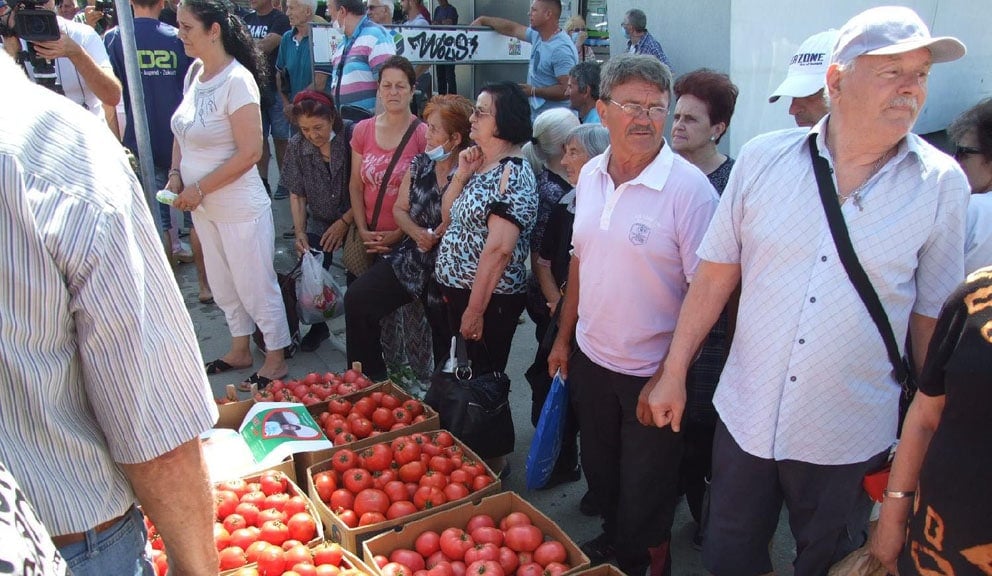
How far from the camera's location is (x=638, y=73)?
2.35m

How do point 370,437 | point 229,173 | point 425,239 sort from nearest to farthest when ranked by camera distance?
point 370,437 < point 425,239 < point 229,173

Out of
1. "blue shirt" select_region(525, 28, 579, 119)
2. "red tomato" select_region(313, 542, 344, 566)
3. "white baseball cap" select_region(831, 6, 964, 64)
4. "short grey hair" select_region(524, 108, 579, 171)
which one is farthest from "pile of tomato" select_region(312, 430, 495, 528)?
"blue shirt" select_region(525, 28, 579, 119)

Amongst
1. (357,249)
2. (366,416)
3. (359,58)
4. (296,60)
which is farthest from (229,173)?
(296,60)

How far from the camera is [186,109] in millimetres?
3957

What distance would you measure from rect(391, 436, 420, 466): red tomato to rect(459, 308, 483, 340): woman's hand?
59 cm

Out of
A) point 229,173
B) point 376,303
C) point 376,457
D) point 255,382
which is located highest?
point 229,173

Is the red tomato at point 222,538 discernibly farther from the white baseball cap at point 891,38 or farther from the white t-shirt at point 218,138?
the white baseball cap at point 891,38

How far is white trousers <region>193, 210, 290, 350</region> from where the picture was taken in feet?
13.4

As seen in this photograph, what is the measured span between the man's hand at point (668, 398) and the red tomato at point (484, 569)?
0.73 m

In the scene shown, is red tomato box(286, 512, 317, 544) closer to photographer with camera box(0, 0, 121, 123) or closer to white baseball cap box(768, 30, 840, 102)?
white baseball cap box(768, 30, 840, 102)

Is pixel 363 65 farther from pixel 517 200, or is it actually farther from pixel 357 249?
pixel 517 200

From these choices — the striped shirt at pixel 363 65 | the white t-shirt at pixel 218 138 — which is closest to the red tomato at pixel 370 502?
the white t-shirt at pixel 218 138

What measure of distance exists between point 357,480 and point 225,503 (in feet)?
1.59

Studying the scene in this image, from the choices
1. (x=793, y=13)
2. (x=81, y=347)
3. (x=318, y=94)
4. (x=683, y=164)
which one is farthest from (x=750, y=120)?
(x=81, y=347)
